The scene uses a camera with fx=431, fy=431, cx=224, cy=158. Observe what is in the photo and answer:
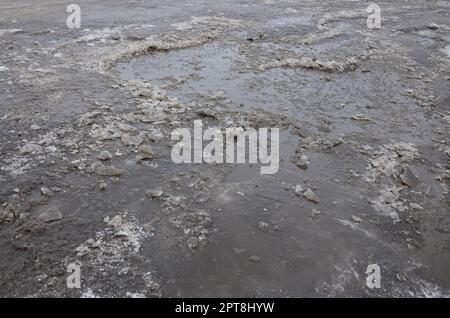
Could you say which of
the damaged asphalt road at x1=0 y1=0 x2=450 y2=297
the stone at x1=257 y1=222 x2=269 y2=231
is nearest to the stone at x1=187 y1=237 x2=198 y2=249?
the damaged asphalt road at x1=0 y1=0 x2=450 y2=297

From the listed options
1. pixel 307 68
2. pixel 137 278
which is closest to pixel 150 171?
pixel 137 278

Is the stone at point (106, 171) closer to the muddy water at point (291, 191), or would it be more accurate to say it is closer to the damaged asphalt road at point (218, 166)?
the damaged asphalt road at point (218, 166)

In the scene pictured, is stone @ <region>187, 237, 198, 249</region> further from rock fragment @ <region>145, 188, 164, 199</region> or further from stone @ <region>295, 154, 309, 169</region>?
stone @ <region>295, 154, 309, 169</region>

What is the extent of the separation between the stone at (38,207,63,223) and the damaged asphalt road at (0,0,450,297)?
0.04 ft

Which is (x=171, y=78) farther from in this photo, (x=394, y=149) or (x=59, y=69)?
(x=394, y=149)

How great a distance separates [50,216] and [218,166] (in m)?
1.48

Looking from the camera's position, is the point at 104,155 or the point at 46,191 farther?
the point at 104,155

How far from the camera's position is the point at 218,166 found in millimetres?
3934

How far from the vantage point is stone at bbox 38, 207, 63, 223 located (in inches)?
127

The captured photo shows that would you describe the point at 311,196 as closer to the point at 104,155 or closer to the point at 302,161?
the point at 302,161

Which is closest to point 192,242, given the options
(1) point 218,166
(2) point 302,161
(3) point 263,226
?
(3) point 263,226

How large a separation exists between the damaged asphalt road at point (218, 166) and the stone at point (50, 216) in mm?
11

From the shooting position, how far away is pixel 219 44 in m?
6.70

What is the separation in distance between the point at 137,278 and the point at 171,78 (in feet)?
10.7
